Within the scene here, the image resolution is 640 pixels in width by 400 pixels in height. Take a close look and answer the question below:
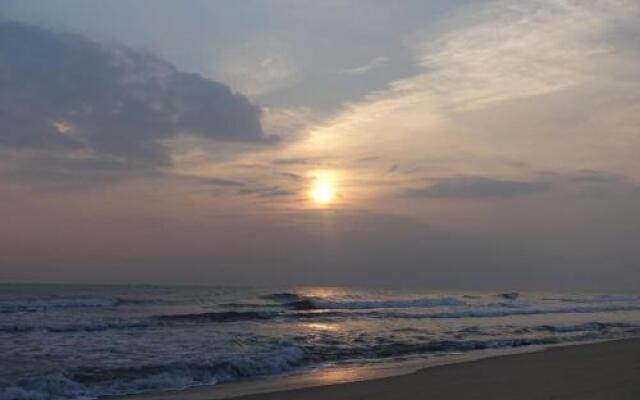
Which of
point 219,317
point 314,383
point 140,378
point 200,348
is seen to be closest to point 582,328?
point 200,348

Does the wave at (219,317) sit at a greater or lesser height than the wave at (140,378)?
greater

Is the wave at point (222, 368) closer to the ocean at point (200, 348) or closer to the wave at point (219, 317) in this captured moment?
the ocean at point (200, 348)

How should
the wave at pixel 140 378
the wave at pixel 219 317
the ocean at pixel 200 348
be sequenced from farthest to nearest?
the wave at pixel 219 317 < the ocean at pixel 200 348 < the wave at pixel 140 378

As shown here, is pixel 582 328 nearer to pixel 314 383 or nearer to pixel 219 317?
pixel 219 317

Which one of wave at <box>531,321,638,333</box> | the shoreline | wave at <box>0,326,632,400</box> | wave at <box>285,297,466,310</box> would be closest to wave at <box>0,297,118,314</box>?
wave at <box>285,297,466,310</box>

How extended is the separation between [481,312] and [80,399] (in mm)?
31454

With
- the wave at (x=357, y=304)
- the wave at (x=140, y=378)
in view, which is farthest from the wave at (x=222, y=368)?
the wave at (x=357, y=304)

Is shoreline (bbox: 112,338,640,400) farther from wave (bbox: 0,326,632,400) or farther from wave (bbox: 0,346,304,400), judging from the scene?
wave (bbox: 0,326,632,400)

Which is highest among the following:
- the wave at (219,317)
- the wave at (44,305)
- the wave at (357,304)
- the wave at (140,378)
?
the wave at (357,304)

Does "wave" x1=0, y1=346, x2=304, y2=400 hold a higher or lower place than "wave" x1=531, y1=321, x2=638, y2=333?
lower

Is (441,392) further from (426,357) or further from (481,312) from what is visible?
(481,312)

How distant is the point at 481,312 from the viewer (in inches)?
1559

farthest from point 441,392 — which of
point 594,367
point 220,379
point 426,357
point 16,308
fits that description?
point 16,308

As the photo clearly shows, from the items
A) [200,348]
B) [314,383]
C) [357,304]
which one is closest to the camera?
Result: [314,383]
